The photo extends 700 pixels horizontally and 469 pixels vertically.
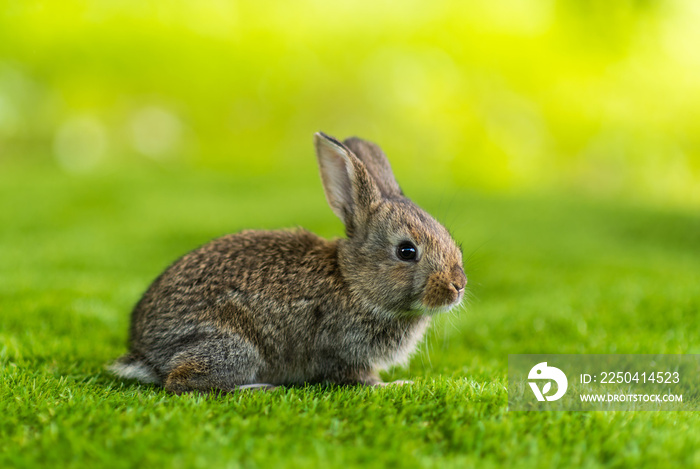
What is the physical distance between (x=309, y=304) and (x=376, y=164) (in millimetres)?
1703

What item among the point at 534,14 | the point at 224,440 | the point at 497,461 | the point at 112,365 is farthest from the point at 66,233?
the point at 534,14

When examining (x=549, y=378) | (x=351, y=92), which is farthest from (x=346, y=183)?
(x=351, y=92)

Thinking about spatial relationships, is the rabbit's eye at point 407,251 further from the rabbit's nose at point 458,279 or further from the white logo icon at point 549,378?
the white logo icon at point 549,378

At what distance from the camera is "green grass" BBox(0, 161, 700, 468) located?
12.0 ft

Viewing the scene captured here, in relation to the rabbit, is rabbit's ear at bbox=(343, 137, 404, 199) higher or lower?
higher

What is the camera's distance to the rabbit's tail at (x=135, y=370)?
5.27m

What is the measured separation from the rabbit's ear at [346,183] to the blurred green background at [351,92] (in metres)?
19.3

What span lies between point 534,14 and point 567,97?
4341 millimetres

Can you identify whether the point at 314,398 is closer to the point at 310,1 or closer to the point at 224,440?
the point at 224,440

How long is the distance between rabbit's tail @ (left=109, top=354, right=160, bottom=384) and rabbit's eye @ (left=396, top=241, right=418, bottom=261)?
96.1 inches

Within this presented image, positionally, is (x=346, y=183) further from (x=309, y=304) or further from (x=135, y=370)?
(x=135, y=370)

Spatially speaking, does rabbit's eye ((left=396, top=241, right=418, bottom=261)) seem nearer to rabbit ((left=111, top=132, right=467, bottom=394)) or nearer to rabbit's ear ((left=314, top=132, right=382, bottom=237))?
rabbit ((left=111, top=132, right=467, bottom=394))

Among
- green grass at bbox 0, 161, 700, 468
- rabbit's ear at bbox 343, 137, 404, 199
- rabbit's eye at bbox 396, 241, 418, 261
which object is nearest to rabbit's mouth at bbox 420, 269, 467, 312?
rabbit's eye at bbox 396, 241, 418, 261

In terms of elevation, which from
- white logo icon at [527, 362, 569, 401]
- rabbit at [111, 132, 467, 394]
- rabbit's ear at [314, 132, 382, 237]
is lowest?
white logo icon at [527, 362, 569, 401]
